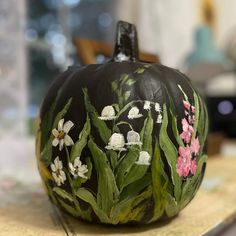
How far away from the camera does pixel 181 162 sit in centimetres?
55

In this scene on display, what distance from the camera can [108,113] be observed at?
52cm

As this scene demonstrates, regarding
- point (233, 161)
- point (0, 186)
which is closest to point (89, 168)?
point (0, 186)

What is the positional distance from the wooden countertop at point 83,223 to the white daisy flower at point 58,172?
8 cm

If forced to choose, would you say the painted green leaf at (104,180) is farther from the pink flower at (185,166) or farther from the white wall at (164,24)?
the white wall at (164,24)

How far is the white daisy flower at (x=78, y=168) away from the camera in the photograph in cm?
53

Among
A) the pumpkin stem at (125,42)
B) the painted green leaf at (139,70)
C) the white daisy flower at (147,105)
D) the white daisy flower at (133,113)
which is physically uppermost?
the pumpkin stem at (125,42)

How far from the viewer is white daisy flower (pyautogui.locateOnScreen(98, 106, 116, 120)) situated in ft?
1.70

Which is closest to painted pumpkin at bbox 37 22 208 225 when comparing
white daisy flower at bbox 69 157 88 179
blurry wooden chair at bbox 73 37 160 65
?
white daisy flower at bbox 69 157 88 179

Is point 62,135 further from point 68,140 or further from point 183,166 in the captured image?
point 183,166

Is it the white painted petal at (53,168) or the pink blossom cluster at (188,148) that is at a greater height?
the pink blossom cluster at (188,148)

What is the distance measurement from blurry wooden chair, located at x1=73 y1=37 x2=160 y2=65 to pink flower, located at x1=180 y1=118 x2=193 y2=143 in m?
0.44

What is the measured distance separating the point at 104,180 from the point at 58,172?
0.07 metres

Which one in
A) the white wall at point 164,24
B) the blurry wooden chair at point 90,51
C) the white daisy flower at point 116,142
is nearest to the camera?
the white daisy flower at point 116,142

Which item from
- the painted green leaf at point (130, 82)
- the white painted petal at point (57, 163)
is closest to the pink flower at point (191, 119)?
the painted green leaf at point (130, 82)
